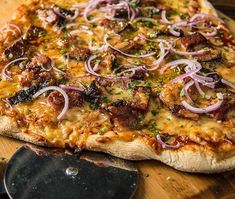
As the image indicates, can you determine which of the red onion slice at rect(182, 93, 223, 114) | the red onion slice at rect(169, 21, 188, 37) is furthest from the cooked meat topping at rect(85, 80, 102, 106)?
the red onion slice at rect(169, 21, 188, 37)

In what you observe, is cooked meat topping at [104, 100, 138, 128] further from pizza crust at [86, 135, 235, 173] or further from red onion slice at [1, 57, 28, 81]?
red onion slice at [1, 57, 28, 81]

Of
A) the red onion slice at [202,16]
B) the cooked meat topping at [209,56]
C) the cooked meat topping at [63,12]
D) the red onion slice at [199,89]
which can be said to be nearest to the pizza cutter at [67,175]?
the red onion slice at [199,89]

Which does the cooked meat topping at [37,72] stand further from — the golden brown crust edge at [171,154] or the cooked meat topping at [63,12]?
the cooked meat topping at [63,12]

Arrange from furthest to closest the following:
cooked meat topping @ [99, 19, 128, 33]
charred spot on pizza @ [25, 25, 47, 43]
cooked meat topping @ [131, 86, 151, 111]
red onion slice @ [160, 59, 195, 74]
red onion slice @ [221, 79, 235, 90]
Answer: cooked meat topping @ [99, 19, 128, 33] → charred spot on pizza @ [25, 25, 47, 43] → red onion slice @ [160, 59, 195, 74] → red onion slice @ [221, 79, 235, 90] → cooked meat topping @ [131, 86, 151, 111]

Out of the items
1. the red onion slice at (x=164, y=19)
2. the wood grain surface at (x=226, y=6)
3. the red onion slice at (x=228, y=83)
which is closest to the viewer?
the red onion slice at (x=228, y=83)

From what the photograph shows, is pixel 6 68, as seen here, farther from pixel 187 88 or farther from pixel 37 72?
pixel 187 88

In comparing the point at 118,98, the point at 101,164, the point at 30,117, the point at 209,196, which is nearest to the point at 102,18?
the point at 118,98

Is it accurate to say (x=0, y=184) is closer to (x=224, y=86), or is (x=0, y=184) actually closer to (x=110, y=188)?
(x=110, y=188)
